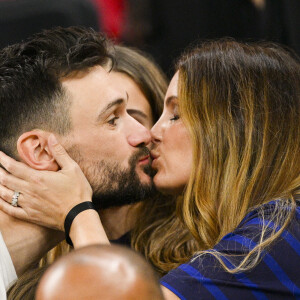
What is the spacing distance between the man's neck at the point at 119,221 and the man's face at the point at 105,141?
39cm

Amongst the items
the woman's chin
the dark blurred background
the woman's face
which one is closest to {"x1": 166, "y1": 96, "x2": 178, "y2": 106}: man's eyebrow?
the woman's face

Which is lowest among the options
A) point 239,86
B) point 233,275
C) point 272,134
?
point 233,275

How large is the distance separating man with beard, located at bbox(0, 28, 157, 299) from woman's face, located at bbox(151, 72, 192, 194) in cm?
7

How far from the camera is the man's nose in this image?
7.22 feet

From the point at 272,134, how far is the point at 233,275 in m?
0.52

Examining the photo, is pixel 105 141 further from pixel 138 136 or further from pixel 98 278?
pixel 98 278

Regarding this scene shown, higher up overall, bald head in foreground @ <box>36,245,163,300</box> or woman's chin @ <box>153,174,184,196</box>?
bald head in foreground @ <box>36,245,163,300</box>

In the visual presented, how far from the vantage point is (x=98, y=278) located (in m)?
1.08

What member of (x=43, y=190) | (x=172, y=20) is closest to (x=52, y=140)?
(x=43, y=190)

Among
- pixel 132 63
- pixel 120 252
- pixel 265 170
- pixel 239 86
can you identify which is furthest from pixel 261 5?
pixel 120 252

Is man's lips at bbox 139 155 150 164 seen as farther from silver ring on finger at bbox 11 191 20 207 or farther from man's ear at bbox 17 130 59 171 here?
silver ring on finger at bbox 11 191 20 207

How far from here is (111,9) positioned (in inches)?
130

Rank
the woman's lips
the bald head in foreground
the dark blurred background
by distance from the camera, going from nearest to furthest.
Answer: the bald head in foreground < the woman's lips < the dark blurred background

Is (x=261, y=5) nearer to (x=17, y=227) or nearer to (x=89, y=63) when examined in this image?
(x=89, y=63)
